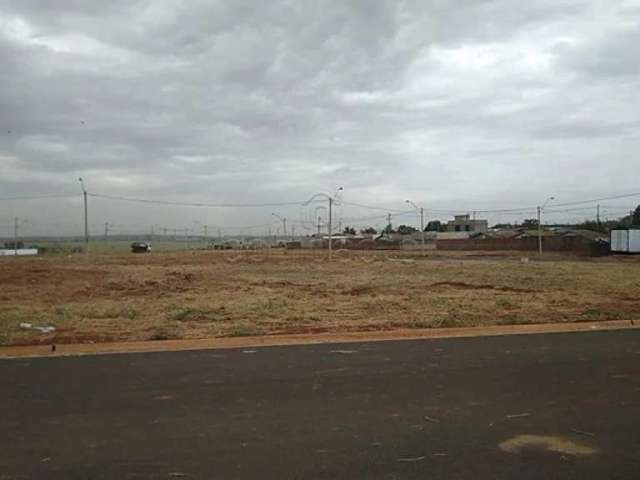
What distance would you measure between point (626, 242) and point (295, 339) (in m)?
49.6

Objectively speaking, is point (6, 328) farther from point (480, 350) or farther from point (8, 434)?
point (480, 350)

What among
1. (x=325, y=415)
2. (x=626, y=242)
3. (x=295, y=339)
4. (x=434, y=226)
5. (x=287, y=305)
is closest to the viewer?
(x=325, y=415)

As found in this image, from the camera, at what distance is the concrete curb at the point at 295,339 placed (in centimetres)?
1004

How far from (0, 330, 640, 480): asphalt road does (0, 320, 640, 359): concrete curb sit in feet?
1.97

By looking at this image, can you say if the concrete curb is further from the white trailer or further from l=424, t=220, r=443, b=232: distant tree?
l=424, t=220, r=443, b=232: distant tree

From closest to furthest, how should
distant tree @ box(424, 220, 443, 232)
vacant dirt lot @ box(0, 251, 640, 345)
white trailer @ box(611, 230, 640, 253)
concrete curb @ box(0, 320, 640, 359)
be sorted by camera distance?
1. concrete curb @ box(0, 320, 640, 359)
2. vacant dirt lot @ box(0, 251, 640, 345)
3. white trailer @ box(611, 230, 640, 253)
4. distant tree @ box(424, 220, 443, 232)

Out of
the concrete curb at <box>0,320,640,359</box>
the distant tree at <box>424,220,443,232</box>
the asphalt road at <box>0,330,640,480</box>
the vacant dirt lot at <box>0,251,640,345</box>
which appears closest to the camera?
the asphalt road at <box>0,330,640,480</box>

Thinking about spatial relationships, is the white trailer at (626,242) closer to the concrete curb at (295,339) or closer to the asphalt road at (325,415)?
the concrete curb at (295,339)

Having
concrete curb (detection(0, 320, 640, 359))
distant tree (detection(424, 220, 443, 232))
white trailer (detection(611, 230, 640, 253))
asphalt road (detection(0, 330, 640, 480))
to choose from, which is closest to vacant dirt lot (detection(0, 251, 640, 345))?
concrete curb (detection(0, 320, 640, 359))

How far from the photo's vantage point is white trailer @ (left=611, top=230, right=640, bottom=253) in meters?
53.0

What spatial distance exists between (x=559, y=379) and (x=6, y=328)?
371 inches

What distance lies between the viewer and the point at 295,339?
35.7 feet

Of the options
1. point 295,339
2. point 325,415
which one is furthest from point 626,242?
point 325,415

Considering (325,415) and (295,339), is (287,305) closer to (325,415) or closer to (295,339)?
(295,339)
